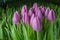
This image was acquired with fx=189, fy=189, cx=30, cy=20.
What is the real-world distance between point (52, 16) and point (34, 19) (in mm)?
68

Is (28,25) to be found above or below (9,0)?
below

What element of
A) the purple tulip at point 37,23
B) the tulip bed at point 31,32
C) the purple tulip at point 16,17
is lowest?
the tulip bed at point 31,32

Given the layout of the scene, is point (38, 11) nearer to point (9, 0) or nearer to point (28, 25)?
point (28, 25)

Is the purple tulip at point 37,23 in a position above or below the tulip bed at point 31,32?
above

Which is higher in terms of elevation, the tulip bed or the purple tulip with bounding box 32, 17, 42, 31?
the purple tulip with bounding box 32, 17, 42, 31

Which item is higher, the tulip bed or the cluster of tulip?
the cluster of tulip

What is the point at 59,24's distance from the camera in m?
0.60

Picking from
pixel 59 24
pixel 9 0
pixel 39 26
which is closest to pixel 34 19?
pixel 39 26

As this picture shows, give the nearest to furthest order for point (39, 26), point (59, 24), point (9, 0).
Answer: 1. point (39, 26)
2. point (59, 24)
3. point (9, 0)

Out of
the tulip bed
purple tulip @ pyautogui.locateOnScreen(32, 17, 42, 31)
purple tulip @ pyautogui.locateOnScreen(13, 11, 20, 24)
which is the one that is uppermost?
purple tulip @ pyautogui.locateOnScreen(13, 11, 20, 24)

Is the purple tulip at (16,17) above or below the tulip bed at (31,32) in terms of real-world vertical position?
above

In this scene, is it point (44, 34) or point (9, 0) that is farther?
point (9, 0)

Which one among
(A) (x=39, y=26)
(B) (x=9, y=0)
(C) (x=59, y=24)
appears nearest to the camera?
(A) (x=39, y=26)

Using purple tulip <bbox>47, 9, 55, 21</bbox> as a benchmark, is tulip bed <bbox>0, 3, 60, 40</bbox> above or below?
below
